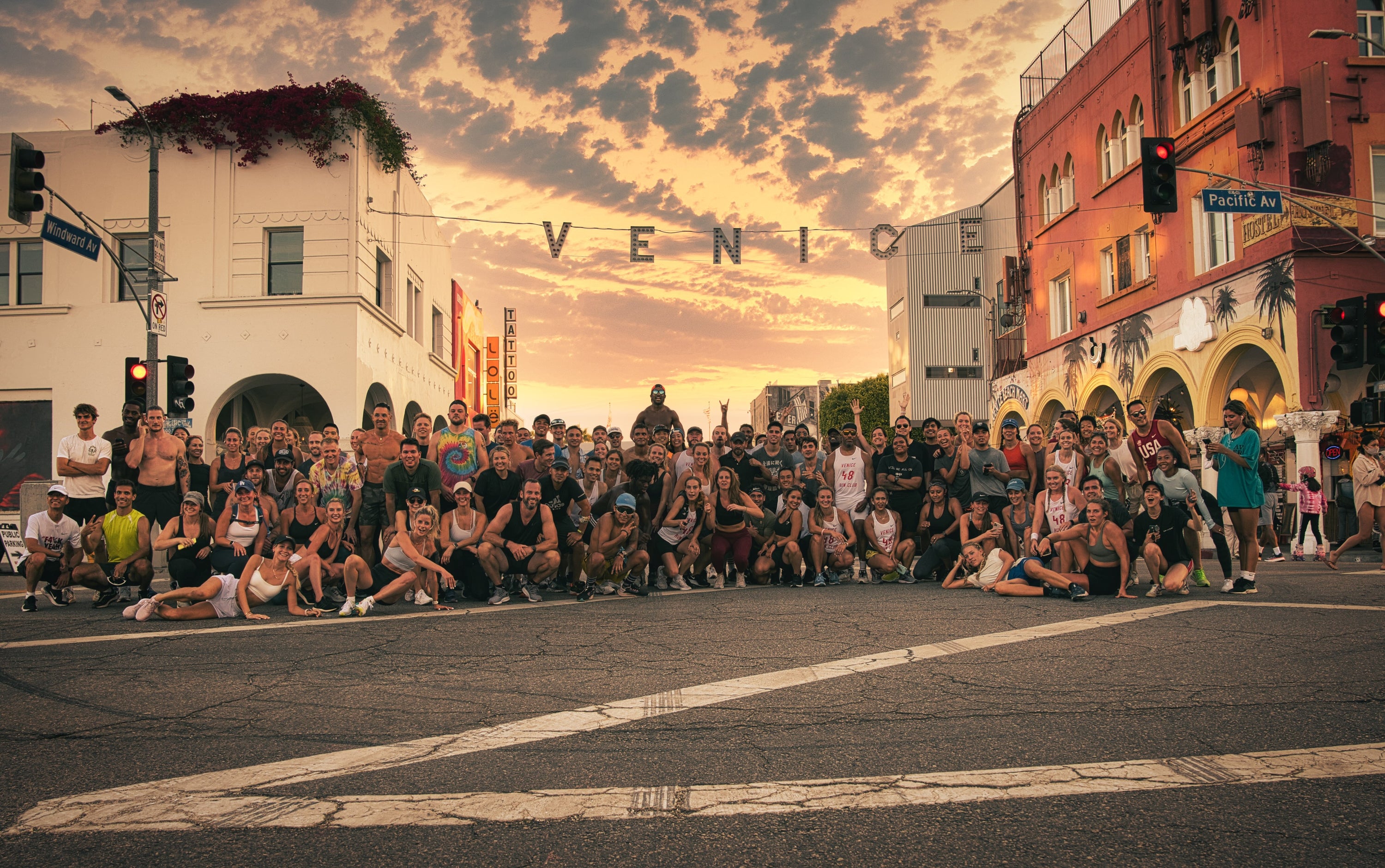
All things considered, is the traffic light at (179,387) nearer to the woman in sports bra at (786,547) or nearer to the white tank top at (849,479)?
the woman in sports bra at (786,547)

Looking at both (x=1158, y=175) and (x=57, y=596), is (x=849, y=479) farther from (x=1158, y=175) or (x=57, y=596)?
(x=57, y=596)

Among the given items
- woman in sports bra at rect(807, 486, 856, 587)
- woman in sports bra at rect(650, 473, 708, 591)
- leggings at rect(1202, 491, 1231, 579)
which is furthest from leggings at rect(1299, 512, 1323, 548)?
woman in sports bra at rect(650, 473, 708, 591)

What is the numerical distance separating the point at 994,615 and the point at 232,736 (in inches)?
242

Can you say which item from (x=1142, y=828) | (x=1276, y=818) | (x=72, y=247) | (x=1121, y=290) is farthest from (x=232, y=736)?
(x=1121, y=290)

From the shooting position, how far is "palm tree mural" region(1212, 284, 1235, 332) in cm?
1977

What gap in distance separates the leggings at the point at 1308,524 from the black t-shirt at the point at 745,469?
30.6 feet

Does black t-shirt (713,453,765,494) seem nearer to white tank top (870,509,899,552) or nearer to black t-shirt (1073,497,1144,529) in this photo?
white tank top (870,509,899,552)

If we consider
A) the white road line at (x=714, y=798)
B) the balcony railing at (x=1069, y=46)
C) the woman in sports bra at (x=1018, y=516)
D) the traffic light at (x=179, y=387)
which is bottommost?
the white road line at (x=714, y=798)

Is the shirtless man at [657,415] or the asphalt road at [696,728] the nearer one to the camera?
the asphalt road at [696,728]

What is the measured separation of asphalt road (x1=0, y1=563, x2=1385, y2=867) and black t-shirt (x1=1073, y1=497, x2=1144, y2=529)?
1.35 meters

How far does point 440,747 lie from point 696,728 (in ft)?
4.05

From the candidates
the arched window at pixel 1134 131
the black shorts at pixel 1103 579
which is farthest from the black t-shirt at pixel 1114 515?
the arched window at pixel 1134 131

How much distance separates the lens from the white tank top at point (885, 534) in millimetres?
11750

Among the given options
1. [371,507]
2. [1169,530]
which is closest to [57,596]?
A: [371,507]
